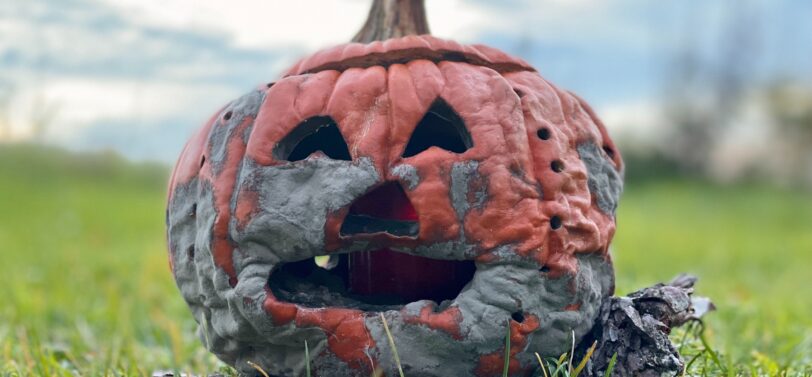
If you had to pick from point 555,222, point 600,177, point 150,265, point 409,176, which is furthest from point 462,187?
point 150,265

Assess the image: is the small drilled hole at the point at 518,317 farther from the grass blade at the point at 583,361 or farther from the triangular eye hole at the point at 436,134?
the triangular eye hole at the point at 436,134

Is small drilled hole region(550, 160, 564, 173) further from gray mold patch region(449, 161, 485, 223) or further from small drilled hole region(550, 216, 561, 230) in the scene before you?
gray mold patch region(449, 161, 485, 223)

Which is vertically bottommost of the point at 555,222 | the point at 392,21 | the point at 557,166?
the point at 555,222

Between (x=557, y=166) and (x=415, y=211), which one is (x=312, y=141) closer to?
(x=415, y=211)

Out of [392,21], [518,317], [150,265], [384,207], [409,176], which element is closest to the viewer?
[409,176]

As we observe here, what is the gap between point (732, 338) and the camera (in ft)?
13.6

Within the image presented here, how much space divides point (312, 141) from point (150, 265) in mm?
4510

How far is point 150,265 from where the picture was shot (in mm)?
6566

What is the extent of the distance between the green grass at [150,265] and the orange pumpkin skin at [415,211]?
804 millimetres

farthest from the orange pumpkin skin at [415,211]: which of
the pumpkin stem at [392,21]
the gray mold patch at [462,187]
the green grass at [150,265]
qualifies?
the green grass at [150,265]

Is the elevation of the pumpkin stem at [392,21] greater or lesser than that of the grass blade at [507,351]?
greater

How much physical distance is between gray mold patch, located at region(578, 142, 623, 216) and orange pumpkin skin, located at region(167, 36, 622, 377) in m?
0.02

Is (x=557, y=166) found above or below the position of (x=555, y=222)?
above

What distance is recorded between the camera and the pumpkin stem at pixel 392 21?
108 inches
